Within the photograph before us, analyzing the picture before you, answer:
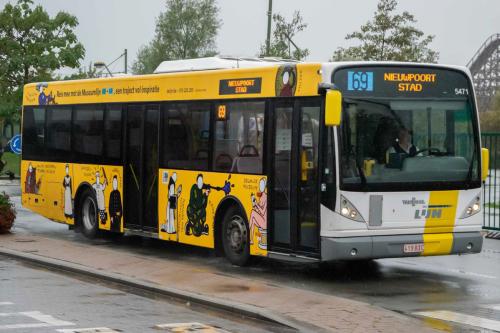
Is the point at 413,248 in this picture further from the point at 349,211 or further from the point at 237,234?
the point at 237,234

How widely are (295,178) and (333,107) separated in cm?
141

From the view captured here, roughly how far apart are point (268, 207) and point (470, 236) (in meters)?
2.72

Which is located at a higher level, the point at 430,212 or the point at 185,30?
the point at 185,30

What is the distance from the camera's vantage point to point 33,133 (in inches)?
843

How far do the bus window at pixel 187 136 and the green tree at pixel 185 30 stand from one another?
82.5 meters

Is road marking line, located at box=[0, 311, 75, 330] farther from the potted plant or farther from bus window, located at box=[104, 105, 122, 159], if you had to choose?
the potted plant

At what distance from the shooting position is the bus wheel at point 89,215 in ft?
63.6

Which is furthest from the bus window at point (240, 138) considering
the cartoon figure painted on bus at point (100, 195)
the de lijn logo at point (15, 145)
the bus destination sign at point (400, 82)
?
the de lijn logo at point (15, 145)

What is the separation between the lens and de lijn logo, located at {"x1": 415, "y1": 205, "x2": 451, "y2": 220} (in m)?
14.1

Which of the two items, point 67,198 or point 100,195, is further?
point 67,198

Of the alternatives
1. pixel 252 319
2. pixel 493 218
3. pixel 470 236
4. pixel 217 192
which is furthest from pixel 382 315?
pixel 493 218

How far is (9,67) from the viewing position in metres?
46.2

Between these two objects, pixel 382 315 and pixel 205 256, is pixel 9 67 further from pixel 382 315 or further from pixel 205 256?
pixel 382 315

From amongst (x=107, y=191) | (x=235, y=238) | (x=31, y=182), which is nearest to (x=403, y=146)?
(x=235, y=238)
